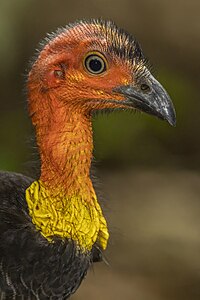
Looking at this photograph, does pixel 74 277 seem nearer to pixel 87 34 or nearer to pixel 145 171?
pixel 87 34

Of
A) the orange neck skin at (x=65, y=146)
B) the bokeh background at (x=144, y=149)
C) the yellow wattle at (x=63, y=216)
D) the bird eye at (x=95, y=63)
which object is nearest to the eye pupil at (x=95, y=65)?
the bird eye at (x=95, y=63)

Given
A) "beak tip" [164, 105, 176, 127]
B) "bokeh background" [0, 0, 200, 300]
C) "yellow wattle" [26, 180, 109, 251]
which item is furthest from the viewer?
"bokeh background" [0, 0, 200, 300]

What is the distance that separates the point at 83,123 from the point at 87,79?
0.48 ft

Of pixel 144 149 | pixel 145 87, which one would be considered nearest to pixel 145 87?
pixel 145 87

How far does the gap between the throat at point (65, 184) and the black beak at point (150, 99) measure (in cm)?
Result: 16

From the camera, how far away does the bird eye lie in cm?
286

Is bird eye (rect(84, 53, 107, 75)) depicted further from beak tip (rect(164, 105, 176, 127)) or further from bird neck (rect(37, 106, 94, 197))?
beak tip (rect(164, 105, 176, 127))

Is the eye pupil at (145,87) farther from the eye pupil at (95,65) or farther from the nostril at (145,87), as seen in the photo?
the eye pupil at (95,65)

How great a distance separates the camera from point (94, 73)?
2875mm

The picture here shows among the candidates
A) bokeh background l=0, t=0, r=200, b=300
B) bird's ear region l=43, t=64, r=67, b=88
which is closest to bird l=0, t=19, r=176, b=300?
bird's ear region l=43, t=64, r=67, b=88

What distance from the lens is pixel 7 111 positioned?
629 cm

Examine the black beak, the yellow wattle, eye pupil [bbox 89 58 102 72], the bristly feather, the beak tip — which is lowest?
the yellow wattle

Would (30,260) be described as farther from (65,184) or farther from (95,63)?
(95,63)

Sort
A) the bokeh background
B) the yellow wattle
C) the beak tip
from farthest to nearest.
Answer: the bokeh background → the yellow wattle → the beak tip
